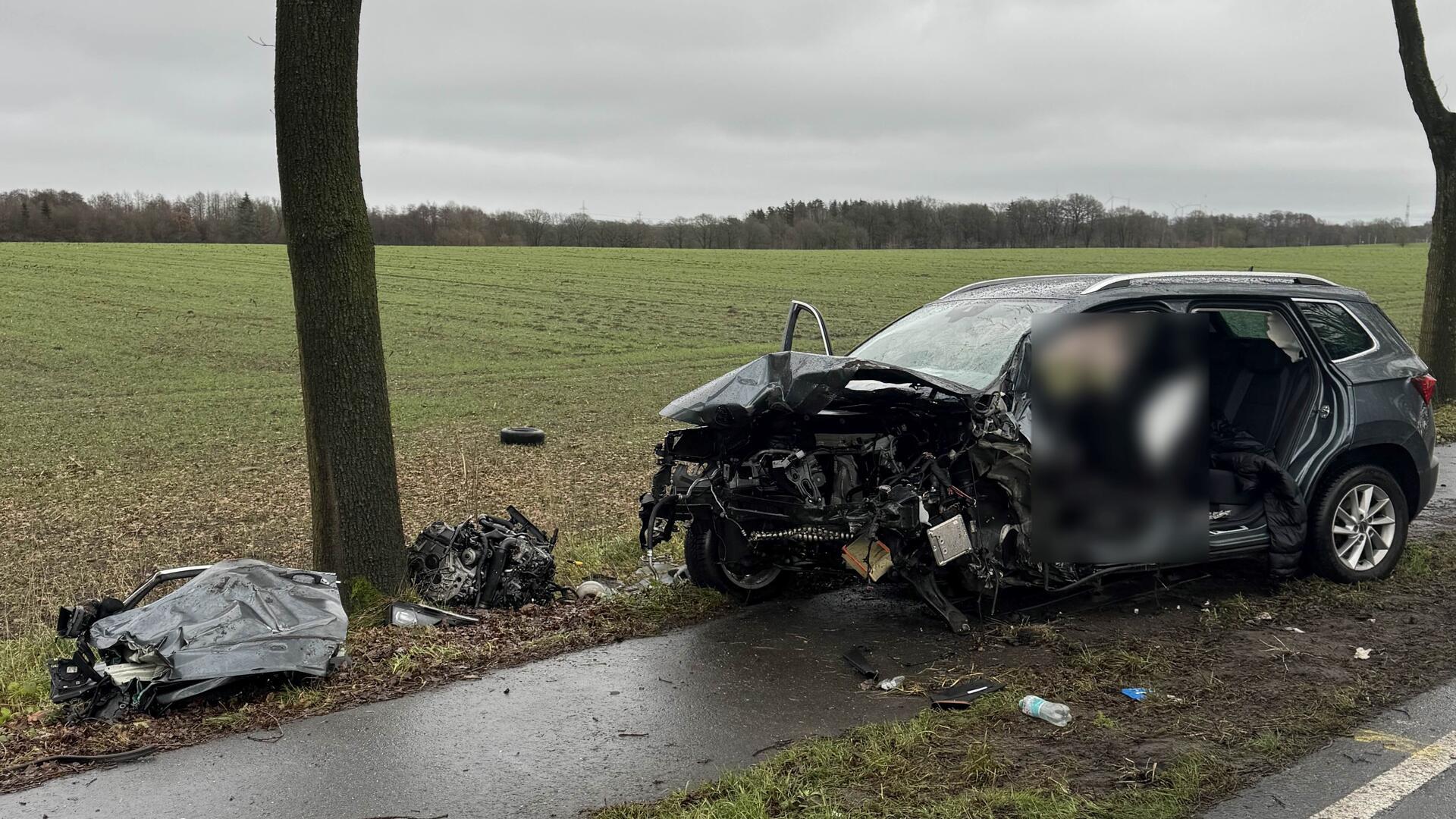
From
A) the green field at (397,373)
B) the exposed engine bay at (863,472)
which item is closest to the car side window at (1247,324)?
the exposed engine bay at (863,472)

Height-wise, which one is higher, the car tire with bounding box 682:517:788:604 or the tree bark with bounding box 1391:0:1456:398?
the tree bark with bounding box 1391:0:1456:398

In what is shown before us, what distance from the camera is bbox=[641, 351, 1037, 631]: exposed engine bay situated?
534 cm

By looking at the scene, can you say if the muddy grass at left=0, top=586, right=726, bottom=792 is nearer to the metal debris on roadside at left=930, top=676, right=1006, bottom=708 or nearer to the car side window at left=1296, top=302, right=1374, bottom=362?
the metal debris on roadside at left=930, top=676, right=1006, bottom=708

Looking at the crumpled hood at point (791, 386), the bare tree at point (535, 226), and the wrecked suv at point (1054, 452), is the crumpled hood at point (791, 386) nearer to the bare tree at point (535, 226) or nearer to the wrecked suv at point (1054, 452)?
the wrecked suv at point (1054, 452)

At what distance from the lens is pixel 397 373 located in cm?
2705

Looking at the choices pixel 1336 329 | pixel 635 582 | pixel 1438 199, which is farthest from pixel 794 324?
pixel 1438 199

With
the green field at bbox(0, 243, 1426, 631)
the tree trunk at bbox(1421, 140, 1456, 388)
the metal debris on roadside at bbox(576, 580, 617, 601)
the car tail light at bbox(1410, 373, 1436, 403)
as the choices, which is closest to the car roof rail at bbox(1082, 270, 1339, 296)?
the car tail light at bbox(1410, 373, 1436, 403)

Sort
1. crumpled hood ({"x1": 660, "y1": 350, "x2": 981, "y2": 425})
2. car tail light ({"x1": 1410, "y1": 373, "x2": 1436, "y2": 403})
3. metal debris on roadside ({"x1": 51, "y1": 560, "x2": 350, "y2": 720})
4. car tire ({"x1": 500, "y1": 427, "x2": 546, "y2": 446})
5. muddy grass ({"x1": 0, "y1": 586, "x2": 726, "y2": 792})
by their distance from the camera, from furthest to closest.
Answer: car tire ({"x1": 500, "y1": 427, "x2": 546, "y2": 446}) → car tail light ({"x1": 1410, "y1": 373, "x2": 1436, "y2": 403}) → crumpled hood ({"x1": 660, "y1": 350, "x2": 981, "y2": 425}) → metal debris on roadside ({"x1": 51, "y1": 560, "x2": 350, "y2": 720}) → muddy grass ({"x1": 0, "y1": 586, "x2": 726, "y2": 792})

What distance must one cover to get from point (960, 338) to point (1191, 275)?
1378 millimetres

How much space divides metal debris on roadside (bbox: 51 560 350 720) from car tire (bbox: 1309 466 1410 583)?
5397 millimetres

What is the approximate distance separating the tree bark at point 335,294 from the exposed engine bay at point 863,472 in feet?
5.58

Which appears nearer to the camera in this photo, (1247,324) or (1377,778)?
(1377,778)

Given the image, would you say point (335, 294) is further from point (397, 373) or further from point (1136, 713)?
point (397, 373)

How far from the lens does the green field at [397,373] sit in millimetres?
10484
